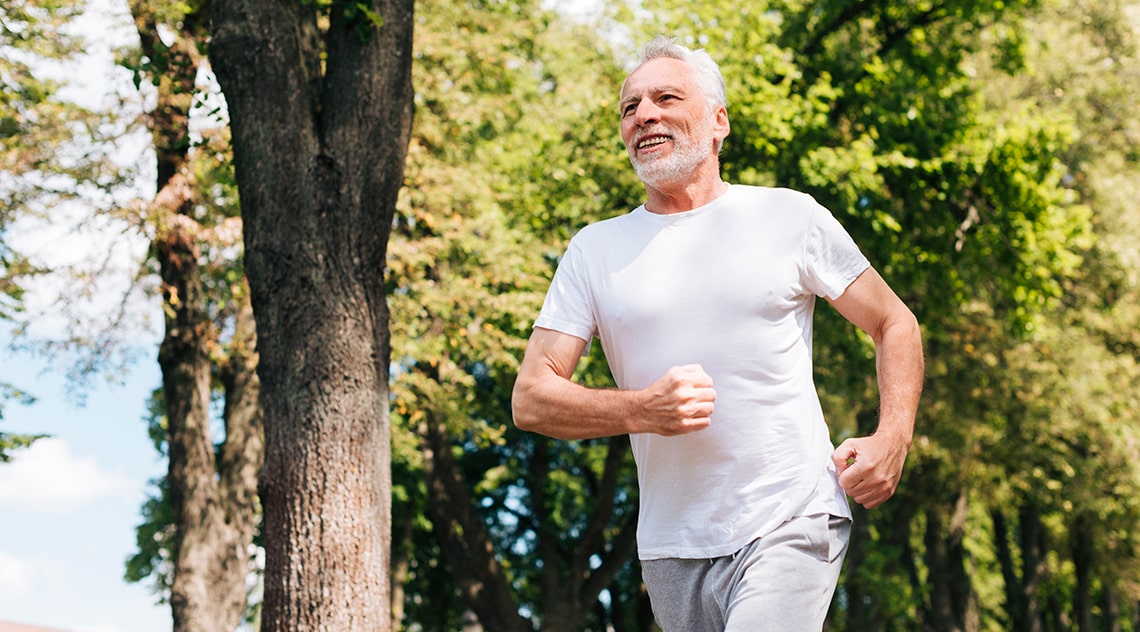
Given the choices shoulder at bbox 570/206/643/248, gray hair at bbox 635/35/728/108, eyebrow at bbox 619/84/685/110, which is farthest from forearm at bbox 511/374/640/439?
gray hair at bbox 635/35/728/108

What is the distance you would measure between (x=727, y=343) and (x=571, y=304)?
46 cm

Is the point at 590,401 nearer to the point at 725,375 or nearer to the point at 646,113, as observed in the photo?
the point at 725,375

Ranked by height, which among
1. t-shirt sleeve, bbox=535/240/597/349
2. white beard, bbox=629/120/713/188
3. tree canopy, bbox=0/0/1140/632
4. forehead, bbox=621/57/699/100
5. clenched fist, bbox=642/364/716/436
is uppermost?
tree canopy, bbox=0/0/1140/632

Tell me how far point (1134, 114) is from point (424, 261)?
11938 millimetres

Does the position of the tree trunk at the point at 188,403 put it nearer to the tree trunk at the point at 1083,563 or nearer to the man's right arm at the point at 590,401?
the man's right arm at the point at 590,401

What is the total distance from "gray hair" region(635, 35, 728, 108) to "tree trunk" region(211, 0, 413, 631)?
3.18 metres

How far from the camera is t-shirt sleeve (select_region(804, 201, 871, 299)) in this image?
307cm

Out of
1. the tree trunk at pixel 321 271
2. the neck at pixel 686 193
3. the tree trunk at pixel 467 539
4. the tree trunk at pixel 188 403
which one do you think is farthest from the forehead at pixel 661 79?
the tree trunk at pixel 467 539

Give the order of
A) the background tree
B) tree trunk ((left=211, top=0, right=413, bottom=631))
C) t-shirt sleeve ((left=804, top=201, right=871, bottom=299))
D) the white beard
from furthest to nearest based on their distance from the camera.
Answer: the background tree, tree trunk ((left=211, top=0, right=413, bottom=631)), the white beard, t-shirt sleeve ((left=804, top=201, right=871, bottom=299))

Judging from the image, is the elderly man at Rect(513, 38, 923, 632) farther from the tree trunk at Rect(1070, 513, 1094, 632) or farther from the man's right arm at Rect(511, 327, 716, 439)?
the tree trunk at Rect(1070, 513, 1094, 632)

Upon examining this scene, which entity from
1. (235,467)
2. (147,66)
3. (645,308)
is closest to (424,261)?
(235,467)

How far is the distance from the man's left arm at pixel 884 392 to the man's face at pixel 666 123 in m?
0.56

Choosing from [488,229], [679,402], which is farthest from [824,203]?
[679,402]

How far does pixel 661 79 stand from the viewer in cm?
324
